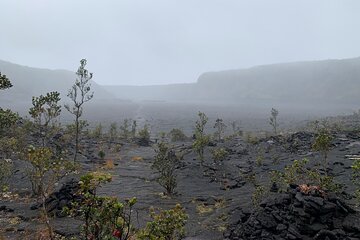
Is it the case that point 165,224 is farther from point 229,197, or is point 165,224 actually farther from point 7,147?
point 7,147

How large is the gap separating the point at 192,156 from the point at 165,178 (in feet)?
64.1

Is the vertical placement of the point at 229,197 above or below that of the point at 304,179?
below

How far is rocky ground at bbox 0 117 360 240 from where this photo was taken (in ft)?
65.7

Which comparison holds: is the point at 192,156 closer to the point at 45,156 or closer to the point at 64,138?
the point at 64,138

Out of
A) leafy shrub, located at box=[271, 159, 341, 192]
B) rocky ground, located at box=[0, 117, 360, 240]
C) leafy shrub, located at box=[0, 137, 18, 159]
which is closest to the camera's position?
rocky ground, located at box=[0, 117, 360, 240]

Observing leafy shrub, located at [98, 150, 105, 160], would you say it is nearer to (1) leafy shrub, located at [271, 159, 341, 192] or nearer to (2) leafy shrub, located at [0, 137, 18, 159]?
(2) leafy shrub, located at [0, 137, 18, 159]

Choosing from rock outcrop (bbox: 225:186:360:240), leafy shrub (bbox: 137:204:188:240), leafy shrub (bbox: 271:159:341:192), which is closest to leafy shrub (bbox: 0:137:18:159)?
leafy shrub (bbox: 271:159:341:192)

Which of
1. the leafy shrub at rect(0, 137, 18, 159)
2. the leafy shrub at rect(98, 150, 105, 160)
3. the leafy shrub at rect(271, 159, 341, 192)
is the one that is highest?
the leafy shrub at rect(271, 159, 341, 192)

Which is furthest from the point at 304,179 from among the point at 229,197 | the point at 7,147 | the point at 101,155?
the point at 7,147

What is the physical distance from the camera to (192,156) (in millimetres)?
52781

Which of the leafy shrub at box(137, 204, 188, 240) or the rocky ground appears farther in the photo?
the rocky ground

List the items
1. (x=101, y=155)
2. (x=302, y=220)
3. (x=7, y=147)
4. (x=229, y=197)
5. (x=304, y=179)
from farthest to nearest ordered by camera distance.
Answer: (x=101, y=155)
(x=7, y=147)
(x=229, y=197)
(x=304, y=179)
(x=302, y=220)

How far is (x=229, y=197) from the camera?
31938 mm

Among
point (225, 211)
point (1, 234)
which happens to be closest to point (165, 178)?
point (225, 211)
